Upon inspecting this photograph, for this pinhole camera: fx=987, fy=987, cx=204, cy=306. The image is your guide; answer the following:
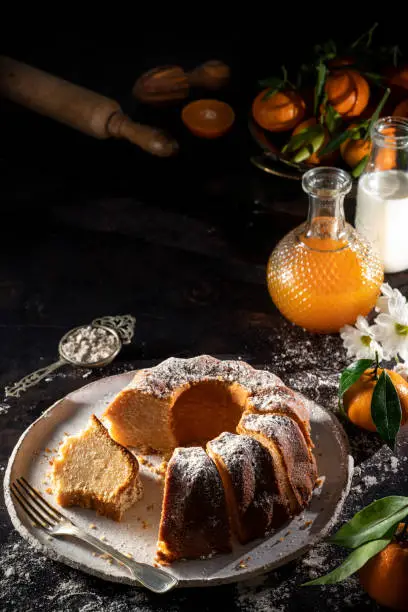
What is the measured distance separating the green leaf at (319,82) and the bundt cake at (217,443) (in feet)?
3.37

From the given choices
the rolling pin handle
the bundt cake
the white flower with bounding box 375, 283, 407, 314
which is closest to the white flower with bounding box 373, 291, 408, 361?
the white flower with bounding box 375, 283, 407, 314

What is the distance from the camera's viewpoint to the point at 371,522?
1.69 metres

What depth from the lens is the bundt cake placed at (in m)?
1.86

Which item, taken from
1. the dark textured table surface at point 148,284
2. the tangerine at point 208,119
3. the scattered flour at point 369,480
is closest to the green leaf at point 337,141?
the dark textured table surface at point 148,284

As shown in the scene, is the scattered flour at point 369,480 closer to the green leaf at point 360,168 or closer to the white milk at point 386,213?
the white milk at point 386,213

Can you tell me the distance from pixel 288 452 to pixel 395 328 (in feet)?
1.37

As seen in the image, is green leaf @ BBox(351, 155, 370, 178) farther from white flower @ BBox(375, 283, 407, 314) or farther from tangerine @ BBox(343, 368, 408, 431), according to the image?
tangerine @ BBox(343, 368, 408, 431)

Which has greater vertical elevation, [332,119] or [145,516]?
[332,119]

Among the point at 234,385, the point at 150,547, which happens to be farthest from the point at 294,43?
the point at 150,547

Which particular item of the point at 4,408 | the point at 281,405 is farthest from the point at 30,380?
the point at 281,405

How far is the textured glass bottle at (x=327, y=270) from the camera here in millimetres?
2357

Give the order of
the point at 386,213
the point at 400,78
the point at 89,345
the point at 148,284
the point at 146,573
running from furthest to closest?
the point at 400,78, the point at 148,284, the point at 386,213, the point at 89,345, the point at 146,573

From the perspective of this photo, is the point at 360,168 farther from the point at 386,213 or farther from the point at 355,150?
the point at 386,213

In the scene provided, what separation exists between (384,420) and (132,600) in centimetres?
63
